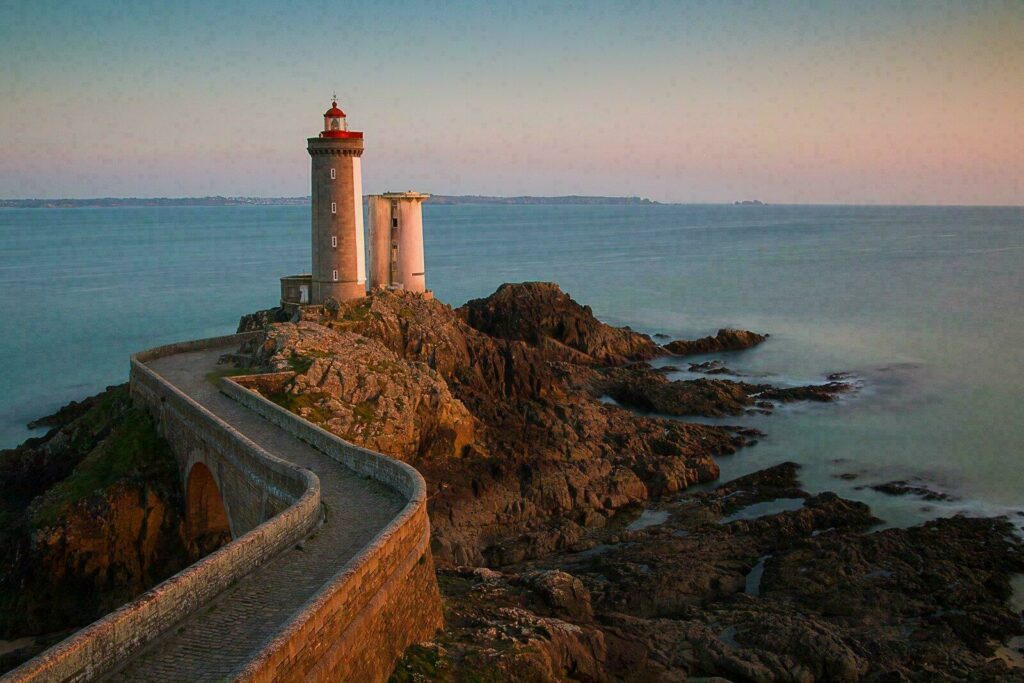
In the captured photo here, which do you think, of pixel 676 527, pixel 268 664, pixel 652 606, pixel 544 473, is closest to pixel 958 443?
pixel 676 527

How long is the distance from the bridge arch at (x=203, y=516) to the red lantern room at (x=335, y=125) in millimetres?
14744

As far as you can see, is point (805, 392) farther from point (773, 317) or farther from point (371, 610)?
point (371, 610)

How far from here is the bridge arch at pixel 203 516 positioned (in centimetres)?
2227

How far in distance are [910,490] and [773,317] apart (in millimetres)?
37525

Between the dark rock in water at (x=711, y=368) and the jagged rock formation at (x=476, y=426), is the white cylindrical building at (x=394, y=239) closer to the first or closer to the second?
the jagged rock formation at (x=476, y=426)

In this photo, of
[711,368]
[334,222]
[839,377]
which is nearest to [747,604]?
[334,222]

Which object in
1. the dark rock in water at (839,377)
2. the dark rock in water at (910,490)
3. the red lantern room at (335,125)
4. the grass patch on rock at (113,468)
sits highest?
the red lantern room at (335,125)

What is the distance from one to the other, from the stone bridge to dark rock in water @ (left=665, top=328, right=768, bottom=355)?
1313 inches

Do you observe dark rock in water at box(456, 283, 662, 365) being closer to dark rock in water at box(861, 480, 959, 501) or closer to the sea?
the sea

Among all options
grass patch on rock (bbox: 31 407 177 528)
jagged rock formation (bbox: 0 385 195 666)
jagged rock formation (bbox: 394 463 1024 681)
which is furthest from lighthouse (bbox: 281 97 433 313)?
jagged rock formation (bbox: 394 463 1024 681)

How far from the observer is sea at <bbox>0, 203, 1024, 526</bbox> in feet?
106

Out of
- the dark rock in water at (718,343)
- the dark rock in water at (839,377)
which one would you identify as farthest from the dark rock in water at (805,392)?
the dark rock in water at (718,343)

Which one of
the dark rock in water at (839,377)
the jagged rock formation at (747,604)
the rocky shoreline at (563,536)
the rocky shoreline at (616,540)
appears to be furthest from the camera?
the dark rock in water at (839,377)

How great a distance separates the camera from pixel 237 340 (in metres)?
32.3
